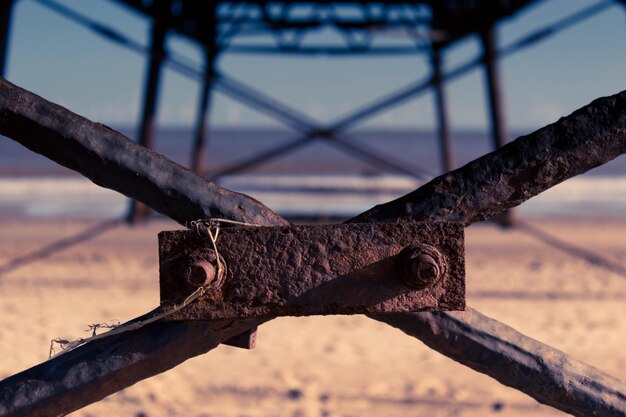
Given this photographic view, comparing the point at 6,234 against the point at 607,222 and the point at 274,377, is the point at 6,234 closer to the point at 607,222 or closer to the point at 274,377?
the point at 274,377

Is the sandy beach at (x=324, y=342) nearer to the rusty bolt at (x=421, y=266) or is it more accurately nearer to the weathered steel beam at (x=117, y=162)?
the weathered steel beam at (x=117, y=162)

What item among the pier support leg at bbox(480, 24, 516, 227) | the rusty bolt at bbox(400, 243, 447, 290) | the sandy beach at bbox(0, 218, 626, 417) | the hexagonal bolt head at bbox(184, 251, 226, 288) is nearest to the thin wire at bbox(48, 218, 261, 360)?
the hexagonal bolt head at bbox(184, 251, 226, 288)

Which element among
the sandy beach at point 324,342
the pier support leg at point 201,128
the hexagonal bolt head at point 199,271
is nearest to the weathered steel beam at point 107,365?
the hexagonal bolt head at point 199,271

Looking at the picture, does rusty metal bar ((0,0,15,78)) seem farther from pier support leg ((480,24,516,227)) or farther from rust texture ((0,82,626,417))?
pier support leg ((480,24,516,227))

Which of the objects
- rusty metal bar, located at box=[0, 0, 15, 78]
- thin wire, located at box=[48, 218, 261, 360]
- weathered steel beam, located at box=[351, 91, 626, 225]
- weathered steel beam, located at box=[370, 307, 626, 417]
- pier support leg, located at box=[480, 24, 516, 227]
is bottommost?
weathered steel beam, located at box=[370, 307, 626, 417]

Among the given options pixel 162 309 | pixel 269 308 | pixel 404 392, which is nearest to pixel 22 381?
pixel 162 309

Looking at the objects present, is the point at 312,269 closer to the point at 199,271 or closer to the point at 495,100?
the point at 199,271
